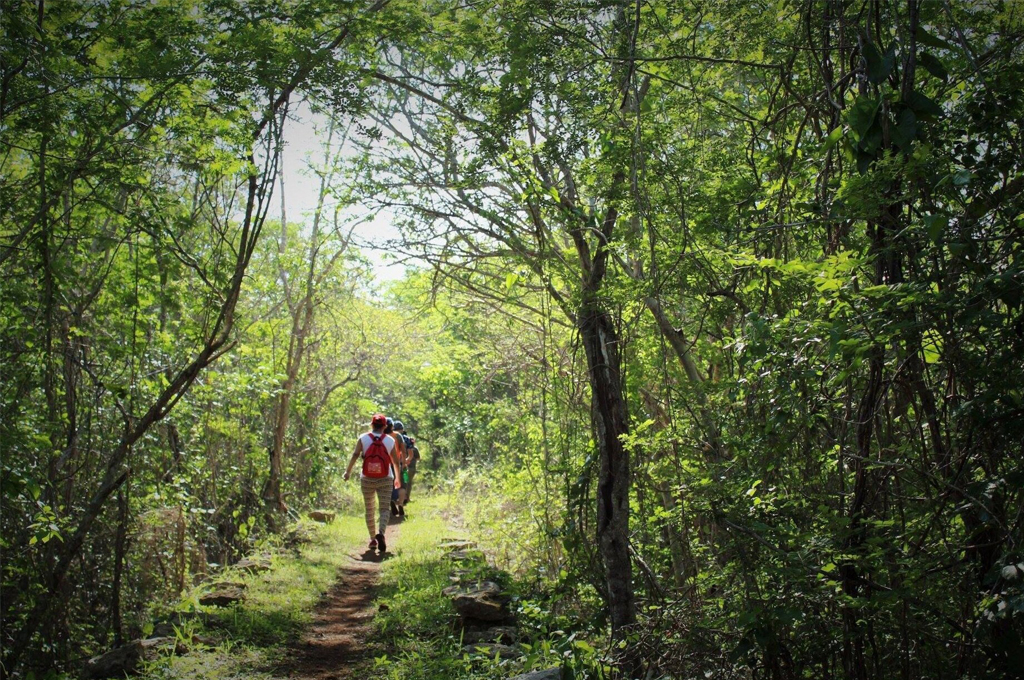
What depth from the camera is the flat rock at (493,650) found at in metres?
5.75

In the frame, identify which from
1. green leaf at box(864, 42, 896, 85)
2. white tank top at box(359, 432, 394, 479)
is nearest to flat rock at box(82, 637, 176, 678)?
white tank top at box(359, 432, 394, 479)

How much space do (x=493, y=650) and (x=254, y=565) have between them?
3.60m

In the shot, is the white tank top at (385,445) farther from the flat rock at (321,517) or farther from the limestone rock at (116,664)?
the limestone rock at (116,664)

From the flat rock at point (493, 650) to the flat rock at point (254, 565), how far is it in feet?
10.6

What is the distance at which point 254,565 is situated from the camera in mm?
8242

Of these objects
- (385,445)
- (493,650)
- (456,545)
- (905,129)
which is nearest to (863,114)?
(905,129)

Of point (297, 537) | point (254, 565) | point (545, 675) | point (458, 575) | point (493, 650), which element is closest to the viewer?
point (545, 675)

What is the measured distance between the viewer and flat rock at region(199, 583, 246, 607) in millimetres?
6754

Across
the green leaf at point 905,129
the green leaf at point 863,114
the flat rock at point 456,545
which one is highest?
the green leaf at point 863,114

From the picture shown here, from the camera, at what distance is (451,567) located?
28.4 feet

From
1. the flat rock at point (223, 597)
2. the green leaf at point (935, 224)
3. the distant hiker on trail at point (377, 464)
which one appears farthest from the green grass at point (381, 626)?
the green leaf at point (935, 224)

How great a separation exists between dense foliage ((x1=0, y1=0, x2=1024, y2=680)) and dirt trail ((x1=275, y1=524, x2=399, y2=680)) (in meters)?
1.51

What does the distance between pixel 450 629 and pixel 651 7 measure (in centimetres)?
525

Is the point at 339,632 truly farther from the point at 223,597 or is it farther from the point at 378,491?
the point at 378,491
